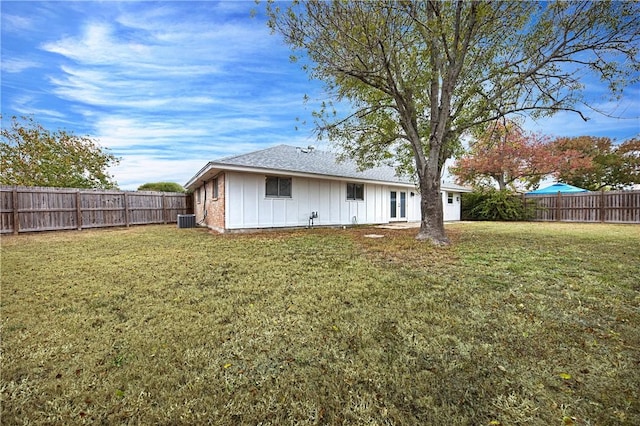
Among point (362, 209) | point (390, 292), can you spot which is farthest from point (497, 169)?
point (390, 292)

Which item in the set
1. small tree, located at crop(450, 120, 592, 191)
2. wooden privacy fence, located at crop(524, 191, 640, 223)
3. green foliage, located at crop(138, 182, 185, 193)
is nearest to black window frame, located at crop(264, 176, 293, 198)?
green foliage, located at crop(138, 182, 185, 193)

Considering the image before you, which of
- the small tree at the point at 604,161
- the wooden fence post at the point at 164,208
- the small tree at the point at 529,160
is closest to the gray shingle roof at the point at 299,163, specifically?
the wooden fence post at the point at 164,208

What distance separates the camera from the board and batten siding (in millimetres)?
10156

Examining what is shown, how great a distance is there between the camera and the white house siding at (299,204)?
10148mm

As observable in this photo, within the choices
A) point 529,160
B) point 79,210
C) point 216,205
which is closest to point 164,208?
point 79,210

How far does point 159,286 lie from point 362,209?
11.1 meters

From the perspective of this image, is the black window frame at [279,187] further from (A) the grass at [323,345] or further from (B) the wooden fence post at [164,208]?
(B) the wooden fence post at [164,208]

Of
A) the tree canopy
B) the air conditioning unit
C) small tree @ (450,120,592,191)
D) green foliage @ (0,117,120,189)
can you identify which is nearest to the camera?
the tree canopy

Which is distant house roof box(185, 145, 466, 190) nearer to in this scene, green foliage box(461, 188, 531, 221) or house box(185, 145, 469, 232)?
house box(185, 145, 469, 232)

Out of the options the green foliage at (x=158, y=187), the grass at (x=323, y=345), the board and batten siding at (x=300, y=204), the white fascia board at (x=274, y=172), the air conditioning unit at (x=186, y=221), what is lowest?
the grass at (x=323, y=345)

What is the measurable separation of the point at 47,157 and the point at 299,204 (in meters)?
17.1

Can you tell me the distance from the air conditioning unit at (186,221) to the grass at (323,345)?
26.5 feet

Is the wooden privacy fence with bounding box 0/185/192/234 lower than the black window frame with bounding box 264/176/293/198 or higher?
lower

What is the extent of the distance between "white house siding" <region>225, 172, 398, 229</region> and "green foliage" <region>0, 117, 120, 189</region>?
14.7m
